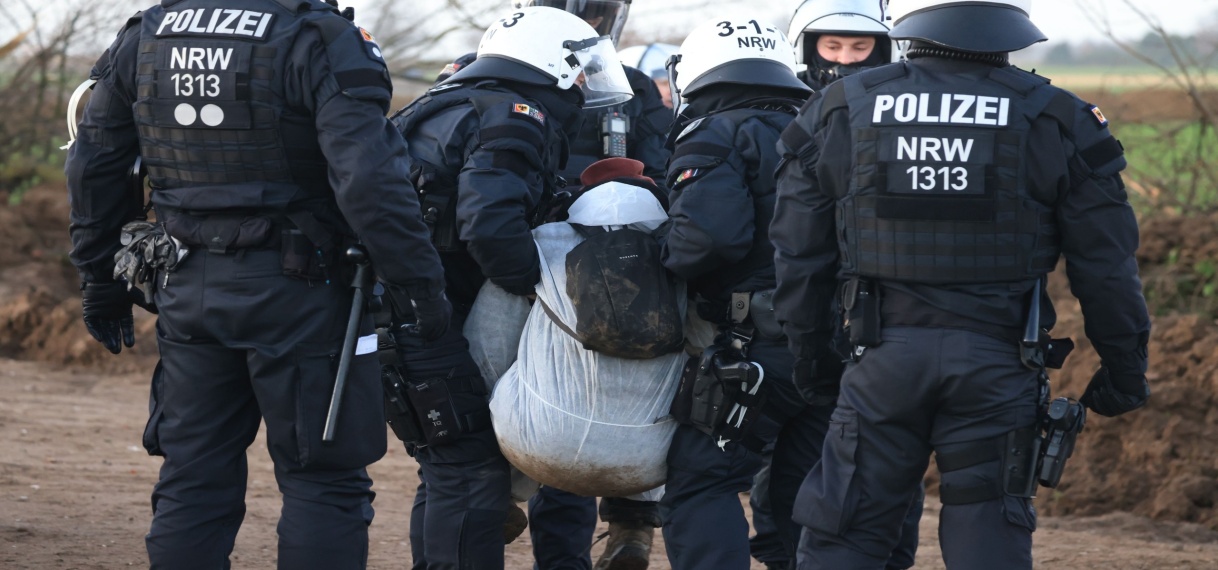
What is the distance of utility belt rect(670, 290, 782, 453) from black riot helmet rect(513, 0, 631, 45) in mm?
1819

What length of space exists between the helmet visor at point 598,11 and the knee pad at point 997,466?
2765mm

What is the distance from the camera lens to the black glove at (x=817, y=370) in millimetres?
3695

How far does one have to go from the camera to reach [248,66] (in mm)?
3586

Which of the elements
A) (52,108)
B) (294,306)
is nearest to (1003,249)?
(294,306)

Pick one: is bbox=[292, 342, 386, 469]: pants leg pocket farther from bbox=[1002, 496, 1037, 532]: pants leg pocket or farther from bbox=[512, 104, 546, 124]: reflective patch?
bbox=[1002, 496, 1037, 532]: pants leg pocket

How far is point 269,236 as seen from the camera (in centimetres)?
365

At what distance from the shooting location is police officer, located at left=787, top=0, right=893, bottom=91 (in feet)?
17.9

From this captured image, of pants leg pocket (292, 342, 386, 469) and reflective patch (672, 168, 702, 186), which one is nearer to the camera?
pants leg pocket (292, 342, 386, 469)

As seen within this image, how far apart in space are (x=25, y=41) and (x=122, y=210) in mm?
9891

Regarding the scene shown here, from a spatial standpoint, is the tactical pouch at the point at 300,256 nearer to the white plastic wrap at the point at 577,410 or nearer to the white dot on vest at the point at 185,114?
the white dot on vest at the point at 185,114

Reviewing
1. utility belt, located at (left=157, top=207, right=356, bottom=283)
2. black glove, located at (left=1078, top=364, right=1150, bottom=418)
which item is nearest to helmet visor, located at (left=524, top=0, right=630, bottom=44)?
utility belt, located at (left=157, top=207, right=356, bottom=283)

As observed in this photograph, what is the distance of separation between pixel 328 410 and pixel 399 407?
47 centimetres

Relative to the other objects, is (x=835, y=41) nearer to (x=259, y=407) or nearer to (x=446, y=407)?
(x=446, y=407)

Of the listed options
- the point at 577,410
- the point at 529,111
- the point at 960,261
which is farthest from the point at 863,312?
the point at 529,111
